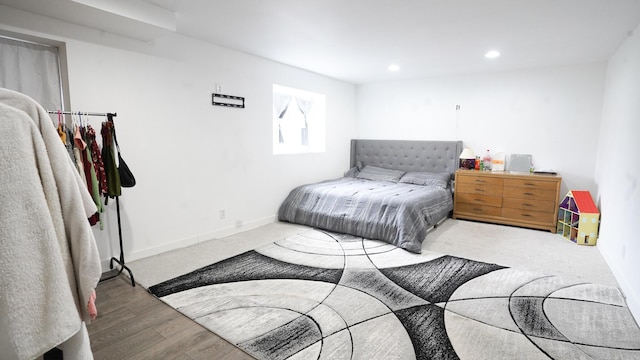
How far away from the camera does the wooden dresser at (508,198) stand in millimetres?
4348

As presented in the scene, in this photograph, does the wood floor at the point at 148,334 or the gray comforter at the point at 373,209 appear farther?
the gray comforter at the point at 373,209

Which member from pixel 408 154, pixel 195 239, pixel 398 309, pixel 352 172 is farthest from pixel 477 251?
pixel 195 239

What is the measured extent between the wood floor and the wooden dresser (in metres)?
4.07

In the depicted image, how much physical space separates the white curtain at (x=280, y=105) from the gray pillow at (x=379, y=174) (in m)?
1.59

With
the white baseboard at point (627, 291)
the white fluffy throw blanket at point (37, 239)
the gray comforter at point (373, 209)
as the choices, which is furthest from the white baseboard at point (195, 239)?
the white baseboard at point (627, 291)

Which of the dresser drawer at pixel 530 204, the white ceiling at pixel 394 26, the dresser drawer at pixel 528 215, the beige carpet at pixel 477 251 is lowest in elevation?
the beige carpet at pixel 477 251

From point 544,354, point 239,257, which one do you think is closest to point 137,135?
point 239,257

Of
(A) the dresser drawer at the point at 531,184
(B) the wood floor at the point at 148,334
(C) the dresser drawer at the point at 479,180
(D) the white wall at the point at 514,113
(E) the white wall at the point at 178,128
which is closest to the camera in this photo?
(B) the wood floor at the point at 148,334

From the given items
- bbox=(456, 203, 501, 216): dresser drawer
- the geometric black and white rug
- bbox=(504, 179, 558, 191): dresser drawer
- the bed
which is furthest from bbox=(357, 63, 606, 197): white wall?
the geometric black and white rug

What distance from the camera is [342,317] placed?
2246mm

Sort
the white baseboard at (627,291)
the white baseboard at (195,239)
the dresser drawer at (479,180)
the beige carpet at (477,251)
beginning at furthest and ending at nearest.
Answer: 1. the dresser drawer at (479,180)
2. the white baseboard at (195,239)
3. the beige carpet at (477,251)
4. the white baseboard at (627,291)

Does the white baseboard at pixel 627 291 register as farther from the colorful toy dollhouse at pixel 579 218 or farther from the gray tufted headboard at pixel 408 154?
the gray tufted headboard at pixel 408 154

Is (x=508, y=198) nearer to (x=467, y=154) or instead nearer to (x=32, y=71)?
(x=467, y=154)

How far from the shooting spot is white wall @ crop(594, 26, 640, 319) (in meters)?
2.55
